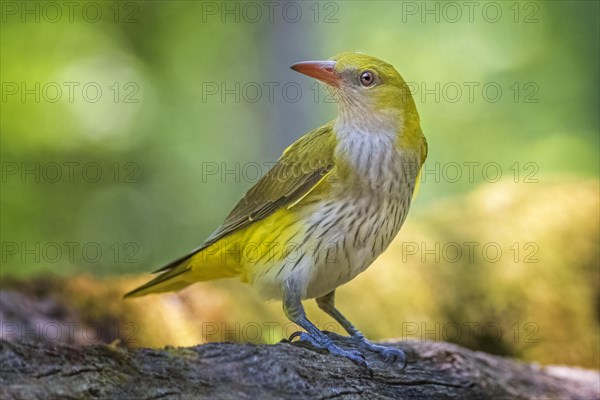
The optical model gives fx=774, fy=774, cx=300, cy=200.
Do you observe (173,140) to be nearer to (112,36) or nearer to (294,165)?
(112,36)

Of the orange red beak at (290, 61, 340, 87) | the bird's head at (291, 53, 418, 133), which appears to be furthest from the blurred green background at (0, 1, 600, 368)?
the orange red beak at (290, 61, 340, 87)

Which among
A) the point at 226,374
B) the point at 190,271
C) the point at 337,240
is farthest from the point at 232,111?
the point at 226,374

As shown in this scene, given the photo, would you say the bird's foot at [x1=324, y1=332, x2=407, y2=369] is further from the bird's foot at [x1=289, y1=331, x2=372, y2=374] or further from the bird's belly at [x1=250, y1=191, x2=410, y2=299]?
the bird's belly at [x1=250, y1=191, x2=410, y2=299]

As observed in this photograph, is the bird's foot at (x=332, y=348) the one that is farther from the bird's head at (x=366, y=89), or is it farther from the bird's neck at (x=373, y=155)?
the bird's head at (x=366, y=89)

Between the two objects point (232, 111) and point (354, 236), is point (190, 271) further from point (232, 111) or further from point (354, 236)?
point (232, 111)

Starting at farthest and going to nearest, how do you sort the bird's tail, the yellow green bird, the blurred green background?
the blurred green background
the bird's tail
the yellow green bird

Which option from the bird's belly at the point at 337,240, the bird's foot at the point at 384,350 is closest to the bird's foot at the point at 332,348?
the bird's foot at the point at 384,350

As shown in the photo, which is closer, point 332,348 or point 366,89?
point 332,348
